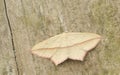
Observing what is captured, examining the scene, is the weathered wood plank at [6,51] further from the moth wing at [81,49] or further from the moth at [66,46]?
the moth wing at [81,49]

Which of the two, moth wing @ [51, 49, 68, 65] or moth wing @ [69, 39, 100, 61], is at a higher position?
moth wing @ [69, 39, 100, 61]

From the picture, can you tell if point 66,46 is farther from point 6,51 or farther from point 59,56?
point 6,51

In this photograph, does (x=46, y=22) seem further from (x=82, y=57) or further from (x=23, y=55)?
(x=82, y=57)

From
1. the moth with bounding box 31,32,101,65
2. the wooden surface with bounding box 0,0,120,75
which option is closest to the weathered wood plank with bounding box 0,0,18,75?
the wooden surface with bounding box 0,0,120,75

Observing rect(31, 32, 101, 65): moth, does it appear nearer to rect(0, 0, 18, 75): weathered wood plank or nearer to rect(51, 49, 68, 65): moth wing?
rect(51, 49, 68, 65): moth wing

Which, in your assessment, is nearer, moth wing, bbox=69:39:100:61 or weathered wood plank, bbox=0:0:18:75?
moth wing, bbox=69:39:100:61

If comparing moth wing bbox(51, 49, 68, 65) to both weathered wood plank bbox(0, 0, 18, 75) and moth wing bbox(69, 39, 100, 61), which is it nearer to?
moth wing bbox(69, 39, 100, 61)

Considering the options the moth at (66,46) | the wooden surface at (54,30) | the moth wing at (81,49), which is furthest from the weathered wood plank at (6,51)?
the moth wing at (81,49)

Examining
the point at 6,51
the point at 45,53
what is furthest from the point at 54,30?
the point at 6,51
